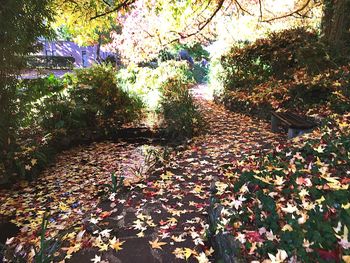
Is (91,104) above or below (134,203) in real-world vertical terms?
above

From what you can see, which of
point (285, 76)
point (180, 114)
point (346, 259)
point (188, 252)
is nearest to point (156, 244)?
point (188, 252)

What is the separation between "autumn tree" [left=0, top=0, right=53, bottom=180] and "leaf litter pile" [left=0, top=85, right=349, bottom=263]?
0.97 meters

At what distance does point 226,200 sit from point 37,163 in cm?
415

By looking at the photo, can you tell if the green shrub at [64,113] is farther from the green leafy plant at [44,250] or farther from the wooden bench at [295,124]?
the wooden bench at [295,124]

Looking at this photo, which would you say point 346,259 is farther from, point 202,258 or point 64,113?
point 64,113

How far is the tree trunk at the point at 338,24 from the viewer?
302 inches

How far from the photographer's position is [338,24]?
7910 millimetres

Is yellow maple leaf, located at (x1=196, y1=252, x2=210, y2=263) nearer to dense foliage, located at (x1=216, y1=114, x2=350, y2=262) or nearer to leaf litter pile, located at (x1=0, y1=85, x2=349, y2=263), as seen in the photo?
leaf litter pile, located at (x1=0, y1=85, x2=349, y2=263)

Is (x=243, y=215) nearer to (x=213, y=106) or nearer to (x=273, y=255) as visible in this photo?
(x=273, y=255)

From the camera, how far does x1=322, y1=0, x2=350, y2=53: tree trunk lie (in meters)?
7.68

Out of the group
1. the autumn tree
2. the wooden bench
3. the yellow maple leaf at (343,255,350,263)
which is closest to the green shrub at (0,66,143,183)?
the autumn tree

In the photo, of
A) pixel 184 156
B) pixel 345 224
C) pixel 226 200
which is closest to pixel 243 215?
pixel 226 200

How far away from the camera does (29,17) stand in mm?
5375

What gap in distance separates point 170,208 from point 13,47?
12.6ft
